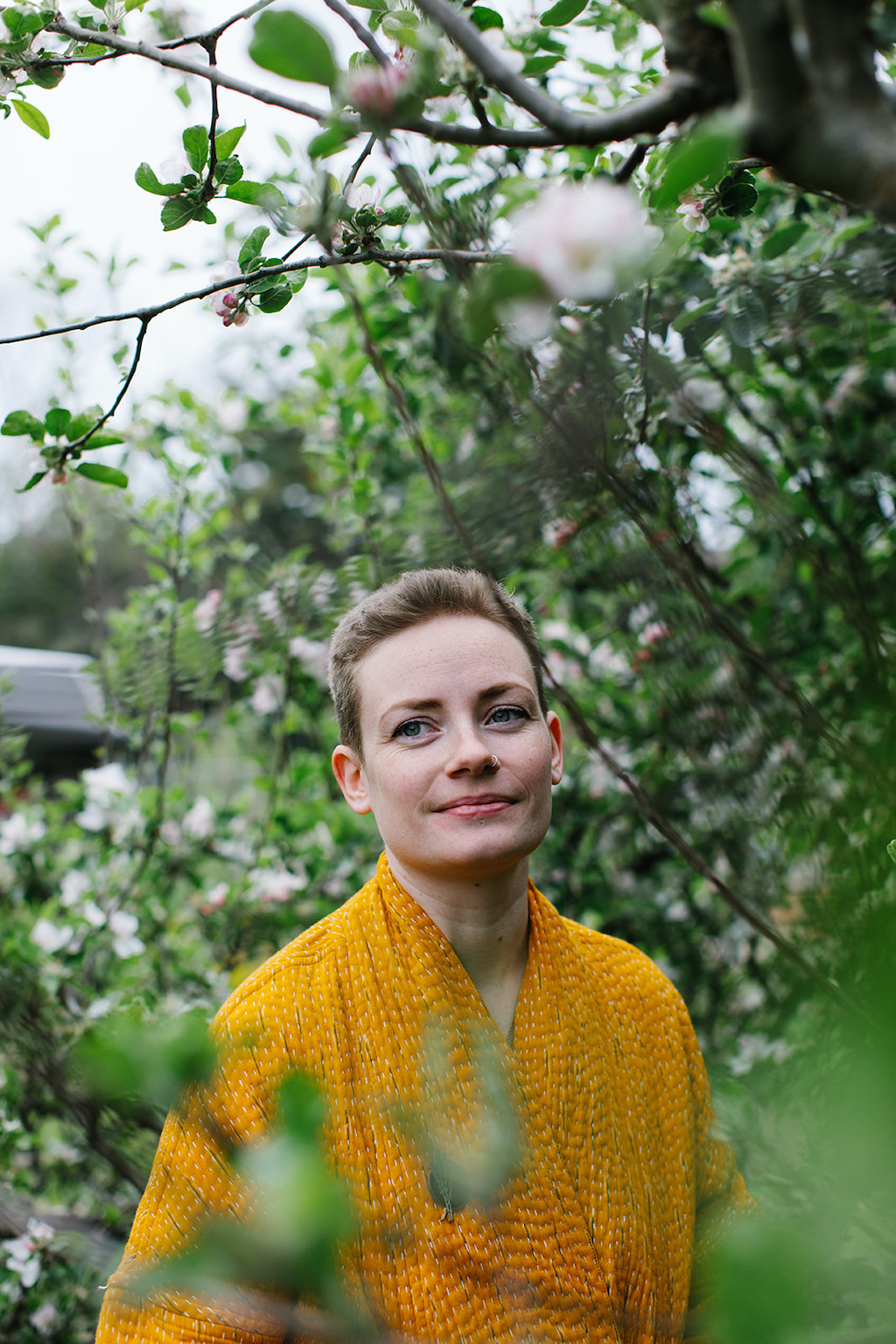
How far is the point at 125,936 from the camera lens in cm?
219

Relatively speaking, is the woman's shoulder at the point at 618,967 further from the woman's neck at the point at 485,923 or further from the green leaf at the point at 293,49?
the green leaf at the point at 293,49

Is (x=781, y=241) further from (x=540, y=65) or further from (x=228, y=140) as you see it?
(x=228, y=140)

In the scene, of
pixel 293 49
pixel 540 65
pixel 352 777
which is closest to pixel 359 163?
pixel 540 65

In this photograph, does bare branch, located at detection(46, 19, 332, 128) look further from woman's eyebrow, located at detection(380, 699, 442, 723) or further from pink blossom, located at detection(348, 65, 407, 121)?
woman's eyebrow, located at detection(380, 699, 442, 723)

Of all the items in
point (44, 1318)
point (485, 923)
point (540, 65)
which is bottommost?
point (44, 1318)

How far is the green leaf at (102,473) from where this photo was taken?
→ 1.11 metres

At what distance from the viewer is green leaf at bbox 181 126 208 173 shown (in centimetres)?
91

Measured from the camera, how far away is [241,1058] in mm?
1043

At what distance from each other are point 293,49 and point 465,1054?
1.01m

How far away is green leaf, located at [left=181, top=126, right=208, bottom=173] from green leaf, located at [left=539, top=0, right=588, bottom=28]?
1.18 feet

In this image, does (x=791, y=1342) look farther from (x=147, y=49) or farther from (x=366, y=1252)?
(x=147, y=49)

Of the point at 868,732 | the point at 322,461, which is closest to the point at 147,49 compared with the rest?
the point at 868,732

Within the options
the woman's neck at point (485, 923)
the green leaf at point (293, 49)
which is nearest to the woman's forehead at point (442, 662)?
the woman's neck at point (485, 923)

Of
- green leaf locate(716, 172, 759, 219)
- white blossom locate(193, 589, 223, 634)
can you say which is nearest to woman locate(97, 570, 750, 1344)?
green leaf locate(716, 172, 759, 219)
